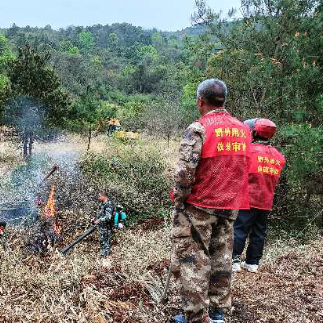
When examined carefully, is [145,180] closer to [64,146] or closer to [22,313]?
[64,146]

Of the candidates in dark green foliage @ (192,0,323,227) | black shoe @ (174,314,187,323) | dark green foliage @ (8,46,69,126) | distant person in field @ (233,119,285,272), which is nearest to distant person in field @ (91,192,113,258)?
dark green foliage @ (192,0,323,227)

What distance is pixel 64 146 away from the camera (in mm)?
17578

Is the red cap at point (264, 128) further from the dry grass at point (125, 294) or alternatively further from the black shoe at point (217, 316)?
the black shoe at point (217, 316)

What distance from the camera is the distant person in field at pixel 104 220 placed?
8461 mm

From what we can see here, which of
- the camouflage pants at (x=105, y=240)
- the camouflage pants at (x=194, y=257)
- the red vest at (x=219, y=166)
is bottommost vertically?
the camouflage pants at (x=105, y=240)

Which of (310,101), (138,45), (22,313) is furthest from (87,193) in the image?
(138,45)

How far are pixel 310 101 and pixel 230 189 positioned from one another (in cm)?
606

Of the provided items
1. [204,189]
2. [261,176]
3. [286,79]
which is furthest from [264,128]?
[286,79]

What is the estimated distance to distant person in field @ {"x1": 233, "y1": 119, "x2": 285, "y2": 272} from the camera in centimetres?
421

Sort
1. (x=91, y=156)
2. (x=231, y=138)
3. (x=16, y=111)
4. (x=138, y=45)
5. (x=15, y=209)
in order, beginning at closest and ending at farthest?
1. (x=231, y=138)
2. (x=15, y=209)
3. (x=91, y=156)
4. (x=16, y=111)
5. (x=138, y=45)

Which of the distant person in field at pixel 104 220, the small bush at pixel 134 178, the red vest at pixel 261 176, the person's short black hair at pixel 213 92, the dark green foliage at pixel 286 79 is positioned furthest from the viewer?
the small bush at pixel 134 178

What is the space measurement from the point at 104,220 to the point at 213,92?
6183mm

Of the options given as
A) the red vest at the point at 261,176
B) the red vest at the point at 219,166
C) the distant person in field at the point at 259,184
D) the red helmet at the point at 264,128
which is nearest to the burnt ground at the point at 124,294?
the distant person in field at the point at 259,184

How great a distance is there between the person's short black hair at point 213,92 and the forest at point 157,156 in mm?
1631
